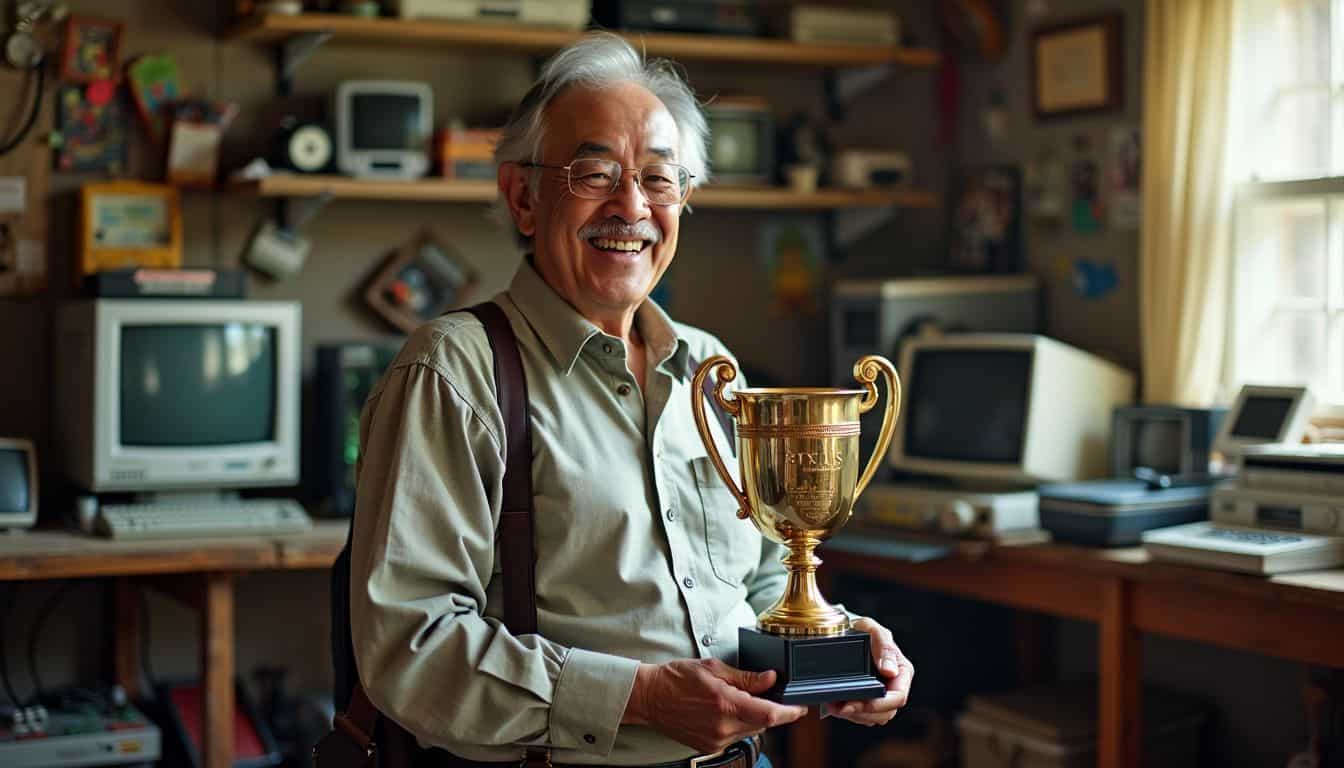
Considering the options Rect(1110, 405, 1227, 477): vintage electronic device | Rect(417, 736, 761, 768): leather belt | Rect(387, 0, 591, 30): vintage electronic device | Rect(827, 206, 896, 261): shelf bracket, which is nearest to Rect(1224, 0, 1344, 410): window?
Rect(1110, 405, 1227, 477): vintage electronic device

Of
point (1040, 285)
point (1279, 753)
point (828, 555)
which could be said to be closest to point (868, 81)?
point (1040, 285)

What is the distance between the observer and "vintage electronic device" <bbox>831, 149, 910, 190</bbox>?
4070 millimetres

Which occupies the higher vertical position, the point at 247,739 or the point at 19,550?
the point at 19,550

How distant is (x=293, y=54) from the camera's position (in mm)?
3576

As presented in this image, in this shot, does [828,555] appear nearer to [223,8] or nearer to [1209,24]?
[1209,24]

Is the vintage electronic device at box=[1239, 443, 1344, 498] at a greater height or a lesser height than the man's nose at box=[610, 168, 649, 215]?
lesser

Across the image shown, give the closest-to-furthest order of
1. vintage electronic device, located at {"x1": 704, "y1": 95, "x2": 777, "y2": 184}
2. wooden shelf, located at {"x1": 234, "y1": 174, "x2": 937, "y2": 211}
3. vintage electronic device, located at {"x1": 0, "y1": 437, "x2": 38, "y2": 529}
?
vintage electronic device, located at {"x1": 0, "y1": 437, "x2": 38, "y2": 529} < wooden shelf, located at {"x1": 234, "y1": 174, "x2": 937, "y2": 211} < vintage electronic device, located at {"x1": 704, "y1": 95, "x2": 777, "y2": 184}

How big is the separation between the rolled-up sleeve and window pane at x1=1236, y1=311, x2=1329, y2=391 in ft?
7.45

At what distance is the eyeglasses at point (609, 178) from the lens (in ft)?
5.91

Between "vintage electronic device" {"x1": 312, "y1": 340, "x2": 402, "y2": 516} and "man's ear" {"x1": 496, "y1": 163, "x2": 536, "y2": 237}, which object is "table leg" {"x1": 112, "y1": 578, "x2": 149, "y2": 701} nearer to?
"vintage electronic device" {"x1": 312, "y1": 340, "x2": 402, "y2": 516}

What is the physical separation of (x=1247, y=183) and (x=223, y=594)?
241cm

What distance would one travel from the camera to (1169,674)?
11.9ft

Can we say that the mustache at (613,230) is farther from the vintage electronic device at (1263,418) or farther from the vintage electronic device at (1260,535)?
the vintage electronic device at (1263,418)

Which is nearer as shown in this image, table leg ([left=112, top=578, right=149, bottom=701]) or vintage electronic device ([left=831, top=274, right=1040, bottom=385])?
table leg ([left=112, top=578, right=149, bottom=701])
